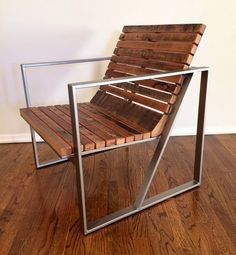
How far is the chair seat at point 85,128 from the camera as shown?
1008mm

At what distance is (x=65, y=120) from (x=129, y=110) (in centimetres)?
32

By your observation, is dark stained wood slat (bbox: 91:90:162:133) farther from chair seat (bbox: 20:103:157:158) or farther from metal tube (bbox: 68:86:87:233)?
metal tube (bbox: 68:86:87:233)

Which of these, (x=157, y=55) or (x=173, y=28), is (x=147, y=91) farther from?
(x=173, y=28)

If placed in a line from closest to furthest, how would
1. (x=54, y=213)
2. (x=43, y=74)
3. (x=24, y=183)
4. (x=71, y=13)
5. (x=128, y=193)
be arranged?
(x=54, y=213)
(x=128, y=193)
(x=24, y=183)
(x=71, y=13)
(x=43, y=74)

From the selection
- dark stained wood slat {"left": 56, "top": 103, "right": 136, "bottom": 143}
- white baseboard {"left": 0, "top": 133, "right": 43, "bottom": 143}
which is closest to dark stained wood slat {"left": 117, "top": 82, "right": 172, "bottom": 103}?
dark stained wood slat {"left": 56, "top": 103, "right": 136, "bottom": 143}

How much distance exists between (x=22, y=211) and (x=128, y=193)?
0.51 m

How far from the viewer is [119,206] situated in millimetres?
1264

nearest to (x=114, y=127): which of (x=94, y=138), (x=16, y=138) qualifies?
(x=94, y=138)

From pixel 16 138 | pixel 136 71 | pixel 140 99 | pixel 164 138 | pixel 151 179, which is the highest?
pixel 136 71

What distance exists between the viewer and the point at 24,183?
1.47 m

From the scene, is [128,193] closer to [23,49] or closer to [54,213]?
[54,213]

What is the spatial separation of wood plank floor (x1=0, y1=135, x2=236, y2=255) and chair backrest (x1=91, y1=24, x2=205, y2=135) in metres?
0.39

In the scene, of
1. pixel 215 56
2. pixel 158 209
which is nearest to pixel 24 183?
pixel 158 209

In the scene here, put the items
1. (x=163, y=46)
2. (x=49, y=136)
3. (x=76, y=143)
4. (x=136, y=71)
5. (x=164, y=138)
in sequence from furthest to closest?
(x=136, y=71), (x=163, y=46), (x=164, y=138), (x=49, y=136), (x=76, y=143)
